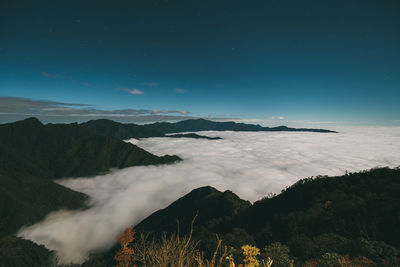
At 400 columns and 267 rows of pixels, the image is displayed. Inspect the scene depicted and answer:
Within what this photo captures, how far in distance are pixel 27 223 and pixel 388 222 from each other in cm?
26769

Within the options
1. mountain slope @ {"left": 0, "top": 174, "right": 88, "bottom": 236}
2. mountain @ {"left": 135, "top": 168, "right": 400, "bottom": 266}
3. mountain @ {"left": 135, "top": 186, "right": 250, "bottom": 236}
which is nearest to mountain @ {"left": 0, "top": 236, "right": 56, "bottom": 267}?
mountain slope @ {"left": 0, "top": 174, "right": 88, "bottom": 236}

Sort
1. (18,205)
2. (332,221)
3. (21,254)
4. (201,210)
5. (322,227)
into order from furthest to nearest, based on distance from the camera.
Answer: (18,205), (201,210), (21,254), (322,227), (332,221)

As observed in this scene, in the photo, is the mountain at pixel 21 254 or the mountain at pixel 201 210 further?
the mountain at pixel 21 254

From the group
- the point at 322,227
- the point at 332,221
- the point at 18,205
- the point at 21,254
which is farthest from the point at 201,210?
the point at 18,205

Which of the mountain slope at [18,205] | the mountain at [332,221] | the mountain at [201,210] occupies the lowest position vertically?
the mountain slope at [18,205]

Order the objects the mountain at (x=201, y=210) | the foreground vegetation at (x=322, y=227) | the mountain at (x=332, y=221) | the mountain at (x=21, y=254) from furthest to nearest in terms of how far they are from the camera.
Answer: the mountain at (x=21, y=254), the mountain at (x=201, y=210), the mountain at (x=332, y=221), the foreground vegetation at (x=322, y=227)

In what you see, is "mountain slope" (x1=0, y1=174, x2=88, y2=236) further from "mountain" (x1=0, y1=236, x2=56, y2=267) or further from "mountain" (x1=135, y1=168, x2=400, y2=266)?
"mountain" (x1=135, y1=168, x2=400, y2=266)

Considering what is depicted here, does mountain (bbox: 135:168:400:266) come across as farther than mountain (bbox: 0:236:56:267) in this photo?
No

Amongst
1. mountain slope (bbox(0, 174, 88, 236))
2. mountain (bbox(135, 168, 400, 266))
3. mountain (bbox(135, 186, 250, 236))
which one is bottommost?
mountain slope (bbox(0, 174, 88, 236))

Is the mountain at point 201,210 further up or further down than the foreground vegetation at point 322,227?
further down

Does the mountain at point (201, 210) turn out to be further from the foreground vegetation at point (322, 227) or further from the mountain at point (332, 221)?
the mountain at point (332, 221)

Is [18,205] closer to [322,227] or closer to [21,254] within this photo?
[21,254]

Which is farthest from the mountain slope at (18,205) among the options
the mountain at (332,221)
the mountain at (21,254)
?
the mountain at (332,221)

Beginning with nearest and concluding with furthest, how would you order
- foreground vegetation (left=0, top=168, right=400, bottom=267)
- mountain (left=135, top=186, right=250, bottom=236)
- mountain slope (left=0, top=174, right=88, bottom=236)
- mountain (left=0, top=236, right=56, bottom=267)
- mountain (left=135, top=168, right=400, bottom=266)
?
foreground vegetation (left=0, top=168, right=400, bottom=267), mountain (left=135, top=168, right=400, bottom=266), mountain (left=135, top=186, right=250, bottom=236), mountain (left=0, top=236, right=56, bottom=267), mountain slope (left=0, top=174, right=88, bottom=236)
